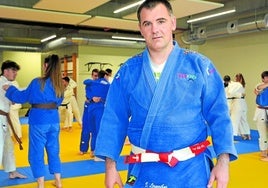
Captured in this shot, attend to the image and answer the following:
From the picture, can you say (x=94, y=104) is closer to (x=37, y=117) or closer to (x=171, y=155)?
(x=37, y=117)

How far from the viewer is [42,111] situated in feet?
13.1

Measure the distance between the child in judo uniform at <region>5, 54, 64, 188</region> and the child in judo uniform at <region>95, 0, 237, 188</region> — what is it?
2.47 metres

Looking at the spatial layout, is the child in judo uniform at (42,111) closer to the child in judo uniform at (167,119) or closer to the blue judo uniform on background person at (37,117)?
the blue judo uniform on background person at (37,117)

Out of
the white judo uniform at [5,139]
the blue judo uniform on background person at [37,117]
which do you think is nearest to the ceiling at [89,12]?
the white judo uniform at [5,139]

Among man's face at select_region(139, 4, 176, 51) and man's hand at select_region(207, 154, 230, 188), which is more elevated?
man's face at select_region(139, 4, 176, 51)

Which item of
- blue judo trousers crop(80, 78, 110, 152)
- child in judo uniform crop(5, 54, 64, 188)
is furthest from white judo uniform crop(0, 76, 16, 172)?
blue judo trousers crop(80, 78, 110, 152)

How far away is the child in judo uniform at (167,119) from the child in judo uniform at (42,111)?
8.11 ft

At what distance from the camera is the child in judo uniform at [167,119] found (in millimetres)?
1534

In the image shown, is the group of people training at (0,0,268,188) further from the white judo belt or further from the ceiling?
the ceiling

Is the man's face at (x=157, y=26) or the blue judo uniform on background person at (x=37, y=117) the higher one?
the man's face at (x=157, y=26)

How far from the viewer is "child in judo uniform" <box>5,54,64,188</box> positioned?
395 centimetres

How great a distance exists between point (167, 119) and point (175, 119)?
0.13 ft

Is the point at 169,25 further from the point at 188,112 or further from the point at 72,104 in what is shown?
the point at 72,104

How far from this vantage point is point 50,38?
14.1 meters
